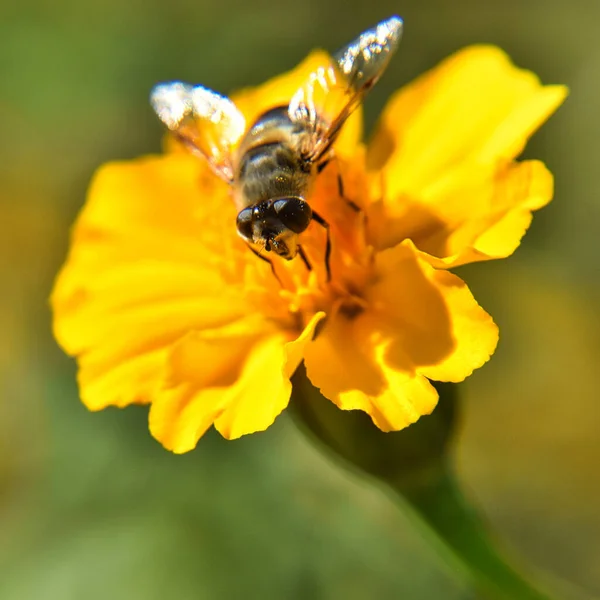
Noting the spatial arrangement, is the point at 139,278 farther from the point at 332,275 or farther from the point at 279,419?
the point at 279,419

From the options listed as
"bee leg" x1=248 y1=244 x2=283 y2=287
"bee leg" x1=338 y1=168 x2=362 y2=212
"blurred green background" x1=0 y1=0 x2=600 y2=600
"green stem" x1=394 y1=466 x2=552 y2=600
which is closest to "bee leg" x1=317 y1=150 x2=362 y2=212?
"bee leg" x1=338 y1=168 x2=362 y2=212

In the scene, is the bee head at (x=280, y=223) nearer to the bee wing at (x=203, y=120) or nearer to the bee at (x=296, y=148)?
the bee at (x=296, y=148)

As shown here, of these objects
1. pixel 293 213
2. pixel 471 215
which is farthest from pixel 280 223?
pixel 471 215

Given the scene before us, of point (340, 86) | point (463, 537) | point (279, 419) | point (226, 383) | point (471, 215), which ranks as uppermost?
point (340, 86)

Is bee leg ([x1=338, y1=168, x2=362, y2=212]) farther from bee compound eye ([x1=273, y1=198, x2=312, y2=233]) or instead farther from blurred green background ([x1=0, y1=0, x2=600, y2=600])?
blurred green background ([x1=0, y1=0, x2=600, y2=600])

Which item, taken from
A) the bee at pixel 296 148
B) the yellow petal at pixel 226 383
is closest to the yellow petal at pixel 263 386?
the yellow petal at pixel 226 383
